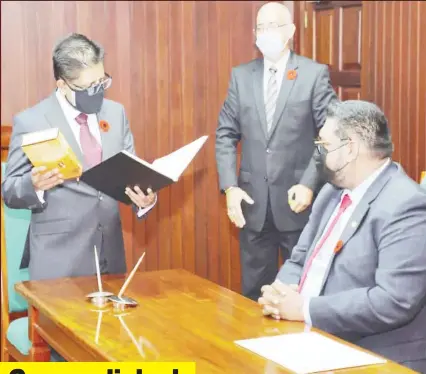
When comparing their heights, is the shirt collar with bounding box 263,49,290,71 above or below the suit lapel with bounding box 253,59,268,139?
above

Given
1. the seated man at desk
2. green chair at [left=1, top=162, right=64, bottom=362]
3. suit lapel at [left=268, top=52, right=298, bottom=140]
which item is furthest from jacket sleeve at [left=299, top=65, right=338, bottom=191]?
green chair at [left=1, top=162, right=64, bottom=362]

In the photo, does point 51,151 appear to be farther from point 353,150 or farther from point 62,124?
point 353,150

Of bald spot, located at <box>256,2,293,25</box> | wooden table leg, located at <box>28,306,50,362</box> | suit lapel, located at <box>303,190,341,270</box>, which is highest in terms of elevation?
bald spot, located at <box>256,2,293,25</box>

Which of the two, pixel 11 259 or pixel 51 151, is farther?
pixel 11 259

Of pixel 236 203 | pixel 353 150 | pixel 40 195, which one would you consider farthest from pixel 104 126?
pixel 353 150

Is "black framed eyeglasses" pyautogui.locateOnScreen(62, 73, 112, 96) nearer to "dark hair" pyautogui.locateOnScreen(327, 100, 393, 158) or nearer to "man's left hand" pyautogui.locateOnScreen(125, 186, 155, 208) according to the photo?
"man's left hand" pyautogui.locateOnScreen(125, 186, 155, 208)

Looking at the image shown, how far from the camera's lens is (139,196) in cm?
273

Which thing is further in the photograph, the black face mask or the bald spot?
the bald spot

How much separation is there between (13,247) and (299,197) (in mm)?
1108

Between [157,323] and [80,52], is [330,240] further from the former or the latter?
[80,52]

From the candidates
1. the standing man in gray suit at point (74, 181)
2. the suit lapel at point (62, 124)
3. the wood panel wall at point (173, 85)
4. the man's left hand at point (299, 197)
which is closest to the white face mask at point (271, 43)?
the man's left hand at point (299, 197)

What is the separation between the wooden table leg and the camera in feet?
8.11

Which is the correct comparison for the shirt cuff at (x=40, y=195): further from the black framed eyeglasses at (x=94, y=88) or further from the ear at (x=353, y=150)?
the ear at (x=353, y=150)

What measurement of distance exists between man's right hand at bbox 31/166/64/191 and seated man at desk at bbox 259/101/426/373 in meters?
0.81
